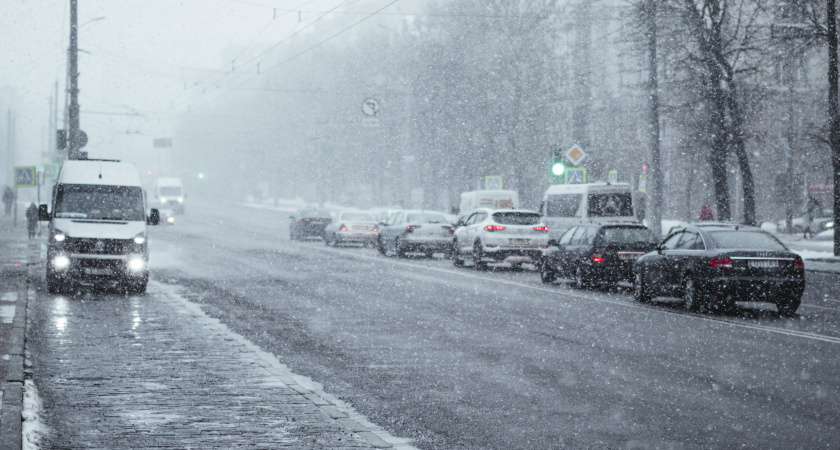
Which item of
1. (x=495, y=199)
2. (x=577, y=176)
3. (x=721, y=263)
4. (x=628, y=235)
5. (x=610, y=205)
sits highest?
(x=577, y=176)

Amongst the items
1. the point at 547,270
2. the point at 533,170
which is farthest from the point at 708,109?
the point at 533,170

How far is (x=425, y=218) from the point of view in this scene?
3272 cm

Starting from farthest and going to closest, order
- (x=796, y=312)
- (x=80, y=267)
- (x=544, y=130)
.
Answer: (x=544, y=130) < (x=80, y=267) < (x=796, y=312)

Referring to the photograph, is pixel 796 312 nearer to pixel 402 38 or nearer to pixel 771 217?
pixel 771 217

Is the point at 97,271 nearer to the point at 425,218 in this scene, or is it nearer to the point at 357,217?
the point at 425,218

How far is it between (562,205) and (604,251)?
10.1m

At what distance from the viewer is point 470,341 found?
12.1 m

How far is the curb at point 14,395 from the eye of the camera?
644cm

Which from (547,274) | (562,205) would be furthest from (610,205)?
(547,274)

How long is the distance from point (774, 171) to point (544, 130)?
465 inches

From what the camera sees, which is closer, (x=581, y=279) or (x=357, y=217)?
(x=581, y=279)

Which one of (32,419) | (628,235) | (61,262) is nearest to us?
(32,419)

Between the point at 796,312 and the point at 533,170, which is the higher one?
the point at 533,170

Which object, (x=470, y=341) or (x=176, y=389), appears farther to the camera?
(x=470, y=341)
